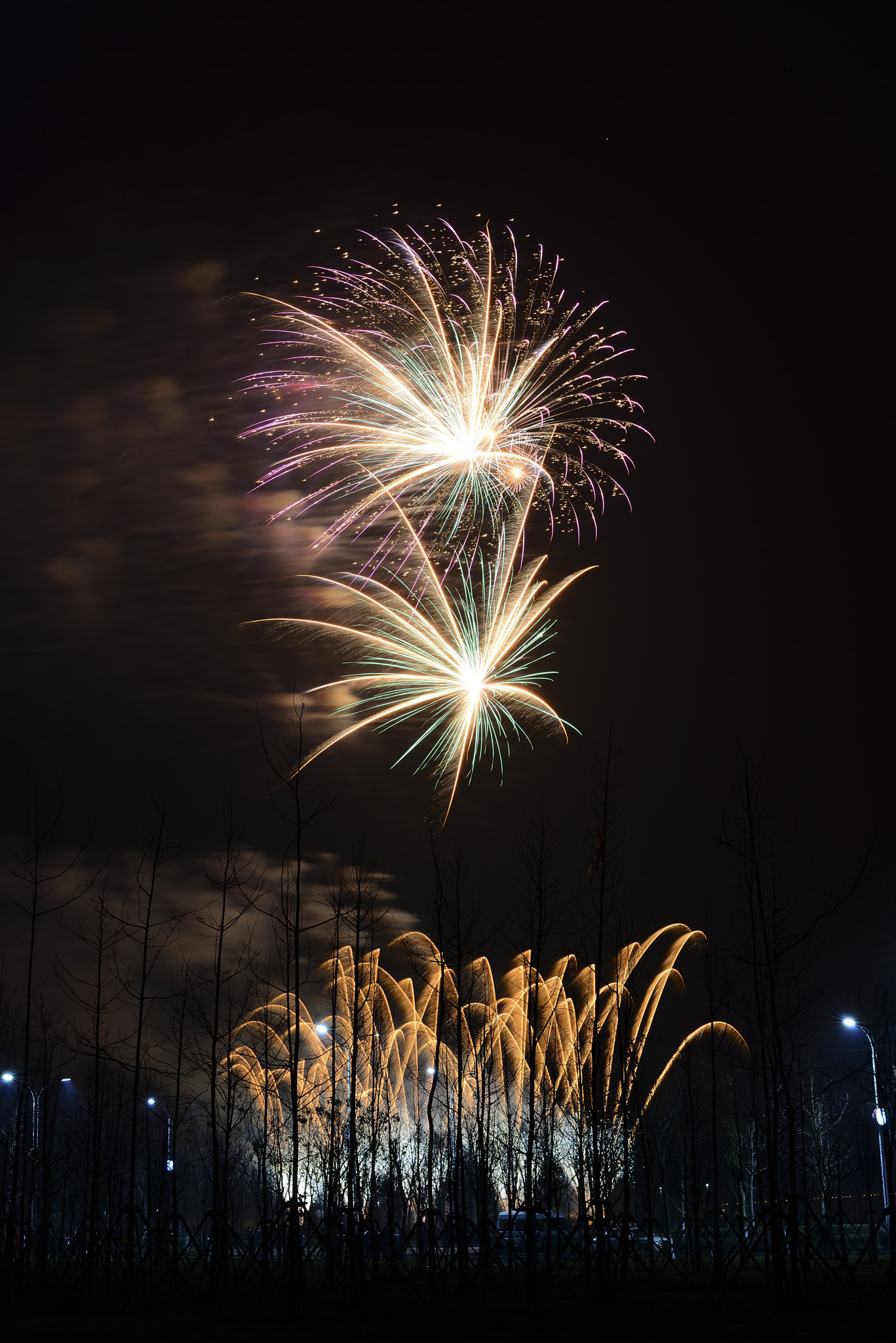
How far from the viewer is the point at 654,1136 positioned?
184 feet

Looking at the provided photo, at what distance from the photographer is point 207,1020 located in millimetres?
25781

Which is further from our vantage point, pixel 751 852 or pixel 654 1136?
pixel 654 1136

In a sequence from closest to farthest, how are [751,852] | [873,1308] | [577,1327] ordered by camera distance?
[577,1327]
[873,1308]
[751,852]

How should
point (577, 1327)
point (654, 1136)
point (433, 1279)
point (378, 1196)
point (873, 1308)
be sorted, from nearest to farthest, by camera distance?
point (577, 1327) → point (873, 1308) → point (433, 1279) → point (654, 1136) → point (378, 1196)

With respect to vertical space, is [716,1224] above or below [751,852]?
below

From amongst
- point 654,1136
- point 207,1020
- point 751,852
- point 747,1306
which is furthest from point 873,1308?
point 654,1136

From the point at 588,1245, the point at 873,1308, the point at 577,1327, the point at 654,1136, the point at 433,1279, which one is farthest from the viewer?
the point at 654,1136

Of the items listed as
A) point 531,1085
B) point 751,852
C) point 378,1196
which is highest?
point 751,852

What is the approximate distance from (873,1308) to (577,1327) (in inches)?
240

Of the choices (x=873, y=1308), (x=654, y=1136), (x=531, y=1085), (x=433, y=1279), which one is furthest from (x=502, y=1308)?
(x=654, y=1136)

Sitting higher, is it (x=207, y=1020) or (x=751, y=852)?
(x=751, y=852)

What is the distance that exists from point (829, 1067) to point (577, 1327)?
44.0 m

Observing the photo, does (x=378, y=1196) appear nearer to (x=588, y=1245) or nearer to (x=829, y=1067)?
(x=829, y=1067)

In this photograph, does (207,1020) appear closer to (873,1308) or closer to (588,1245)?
(588,1245)
